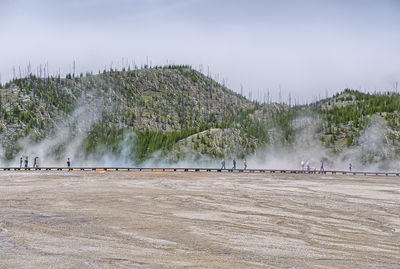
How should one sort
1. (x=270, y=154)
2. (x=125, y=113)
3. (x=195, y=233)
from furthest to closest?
(x=125, y=113), (x=270, y=154), (x=195, y=233)

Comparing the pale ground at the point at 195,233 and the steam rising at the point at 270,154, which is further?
the steam rising at the point at 270,154

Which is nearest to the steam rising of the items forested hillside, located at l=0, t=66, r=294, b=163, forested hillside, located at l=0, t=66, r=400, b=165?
forested hillside, located at l=0, t=66, r=400, b=165

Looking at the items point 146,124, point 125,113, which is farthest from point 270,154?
point 125,113

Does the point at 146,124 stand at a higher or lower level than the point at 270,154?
higher

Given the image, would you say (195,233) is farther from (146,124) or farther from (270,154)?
(146,124)

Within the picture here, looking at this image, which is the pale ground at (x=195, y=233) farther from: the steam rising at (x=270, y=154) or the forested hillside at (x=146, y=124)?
the forested hillside at (x=146, y=124)

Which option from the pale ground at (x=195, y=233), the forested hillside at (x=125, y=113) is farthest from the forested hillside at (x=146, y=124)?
the pale ground at (x=195, y=233)

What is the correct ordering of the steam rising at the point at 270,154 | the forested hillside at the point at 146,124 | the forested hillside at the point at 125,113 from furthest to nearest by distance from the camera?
1. the forested hillside at the point at 125,113
2. the forested hillside at the point at 146,124
3. the steam rising at the point at 270,154

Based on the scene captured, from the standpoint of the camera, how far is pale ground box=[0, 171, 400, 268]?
1029 centimetres

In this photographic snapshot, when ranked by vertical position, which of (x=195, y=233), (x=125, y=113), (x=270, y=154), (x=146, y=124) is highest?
(x=125, y=113)

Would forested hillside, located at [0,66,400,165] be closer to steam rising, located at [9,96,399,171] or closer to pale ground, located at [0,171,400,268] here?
steam rising, located at [9,96,399,171]

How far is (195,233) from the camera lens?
44.3 ft

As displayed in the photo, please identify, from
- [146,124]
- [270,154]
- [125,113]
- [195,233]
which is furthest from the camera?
[125,113]

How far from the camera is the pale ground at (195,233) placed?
10.3 metres
